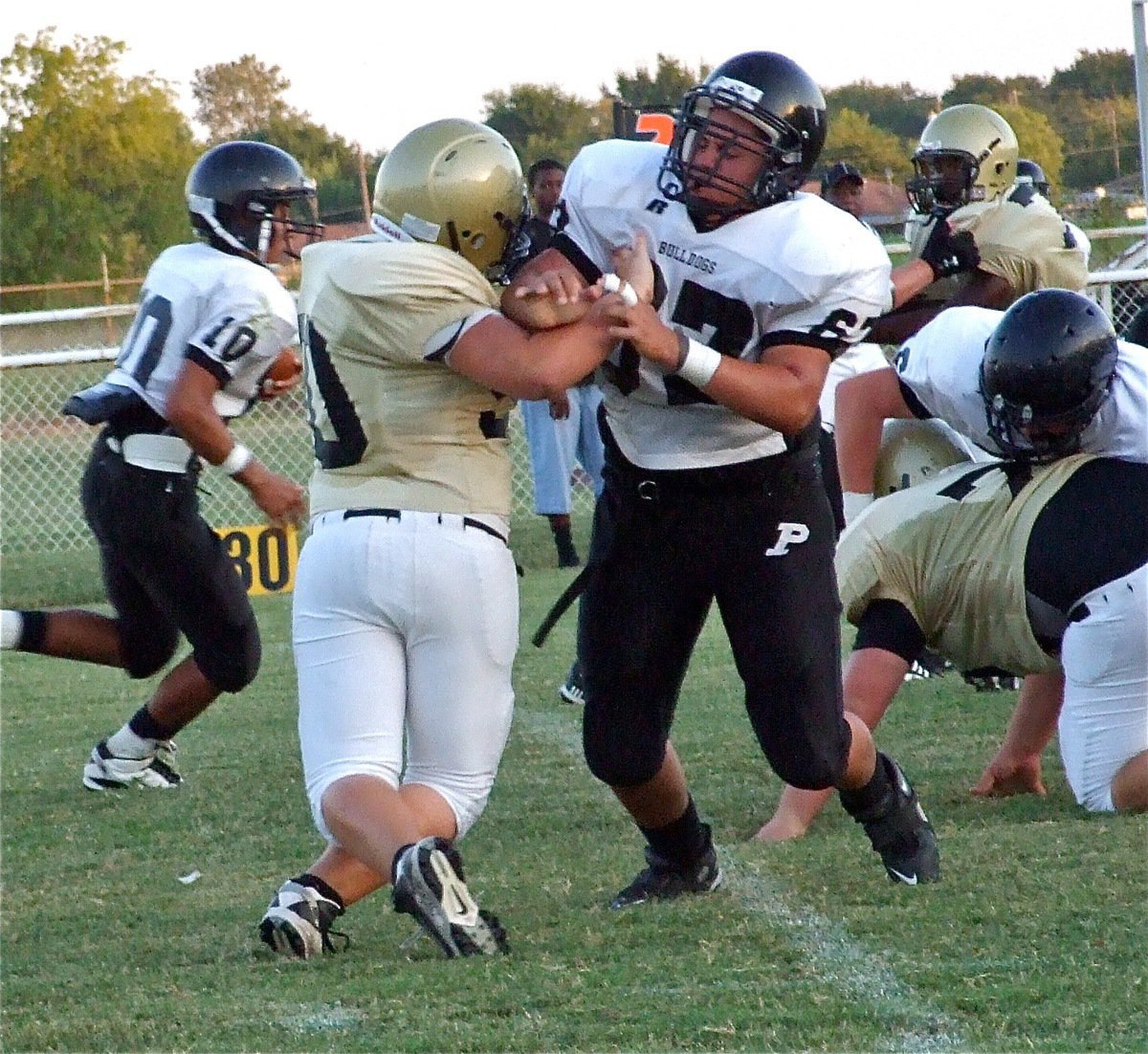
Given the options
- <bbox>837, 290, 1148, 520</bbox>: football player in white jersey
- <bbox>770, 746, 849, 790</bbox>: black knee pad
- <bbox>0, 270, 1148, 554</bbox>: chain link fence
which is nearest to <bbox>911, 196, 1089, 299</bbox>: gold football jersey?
<bbox>837, 290, 1148, 520</bbox>: football player in white jersey

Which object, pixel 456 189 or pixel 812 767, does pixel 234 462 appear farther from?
pixel 812 767

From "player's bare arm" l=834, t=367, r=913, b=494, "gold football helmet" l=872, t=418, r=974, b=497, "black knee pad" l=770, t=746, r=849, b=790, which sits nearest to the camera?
"black knee pad" l=770, t=746, r=849, b=790

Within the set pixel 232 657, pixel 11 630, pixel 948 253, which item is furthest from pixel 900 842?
pixel 11 630

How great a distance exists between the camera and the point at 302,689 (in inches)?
137

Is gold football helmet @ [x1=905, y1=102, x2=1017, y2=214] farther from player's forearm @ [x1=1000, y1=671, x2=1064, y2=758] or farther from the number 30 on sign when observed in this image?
the number 30 on sign

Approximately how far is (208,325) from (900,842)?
7.86 ft

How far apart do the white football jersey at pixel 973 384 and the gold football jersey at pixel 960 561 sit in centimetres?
9

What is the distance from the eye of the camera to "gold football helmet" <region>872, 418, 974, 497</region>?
589 centimetres

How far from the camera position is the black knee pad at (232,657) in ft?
17.2

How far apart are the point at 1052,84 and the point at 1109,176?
4.41m

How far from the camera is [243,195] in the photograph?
206 inches

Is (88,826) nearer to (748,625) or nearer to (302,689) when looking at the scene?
(302,689)

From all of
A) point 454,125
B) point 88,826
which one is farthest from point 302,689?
point 88,826

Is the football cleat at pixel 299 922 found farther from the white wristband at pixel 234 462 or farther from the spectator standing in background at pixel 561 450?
the spectator standing in background at pixel 561 450
